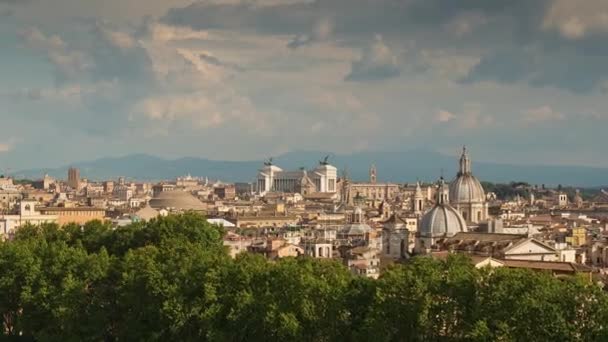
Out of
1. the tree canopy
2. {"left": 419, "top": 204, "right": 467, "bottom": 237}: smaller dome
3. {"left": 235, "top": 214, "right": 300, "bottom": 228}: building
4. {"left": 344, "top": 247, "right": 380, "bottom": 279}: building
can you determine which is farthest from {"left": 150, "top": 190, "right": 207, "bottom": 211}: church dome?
the tree canopy

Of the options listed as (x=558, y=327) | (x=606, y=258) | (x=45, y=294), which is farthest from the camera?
(x=606, y=258)

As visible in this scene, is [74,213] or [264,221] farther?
[264,221]

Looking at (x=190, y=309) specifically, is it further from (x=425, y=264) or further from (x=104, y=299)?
(x=425, y=264)

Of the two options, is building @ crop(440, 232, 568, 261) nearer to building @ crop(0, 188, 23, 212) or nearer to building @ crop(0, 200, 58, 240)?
building @ crop(0, 200, 58, 240)

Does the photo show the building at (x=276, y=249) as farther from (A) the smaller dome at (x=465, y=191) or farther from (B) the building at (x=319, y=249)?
(A) the smaller dome at (x=465, y=191)

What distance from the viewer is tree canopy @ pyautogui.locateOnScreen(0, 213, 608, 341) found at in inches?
1183

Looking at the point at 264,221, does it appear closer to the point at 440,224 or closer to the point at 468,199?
the point at 468,199

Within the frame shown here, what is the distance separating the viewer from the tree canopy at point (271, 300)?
30047 mm

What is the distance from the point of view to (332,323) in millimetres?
33250

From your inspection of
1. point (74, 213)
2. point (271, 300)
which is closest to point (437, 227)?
point (271, 300)

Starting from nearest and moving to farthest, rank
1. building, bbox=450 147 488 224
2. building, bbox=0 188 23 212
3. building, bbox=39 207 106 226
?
building, bbox=450 147 488 224
building, bbox=39 207 106 226
building, bbox=0 188 23 212

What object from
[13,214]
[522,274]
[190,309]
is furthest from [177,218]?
[13,214]

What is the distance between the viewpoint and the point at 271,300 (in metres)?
34.4

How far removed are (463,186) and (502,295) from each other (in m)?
58.6
